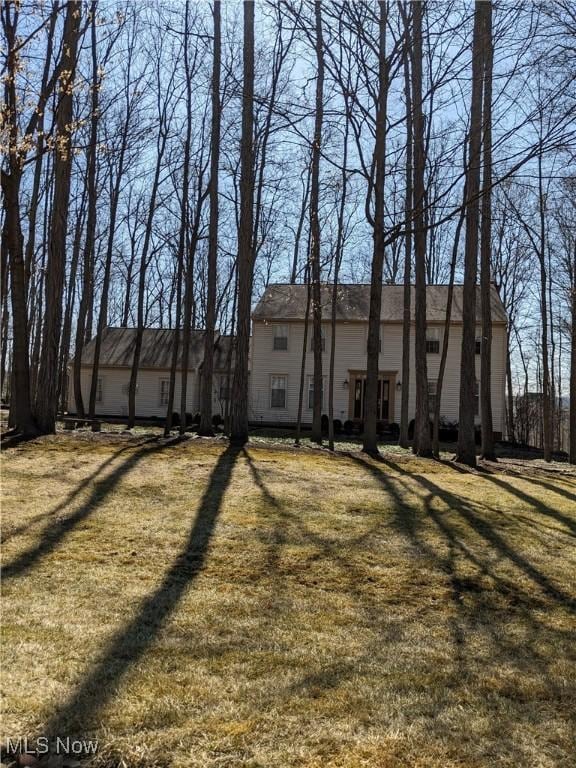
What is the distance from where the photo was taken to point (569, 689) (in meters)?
3.30

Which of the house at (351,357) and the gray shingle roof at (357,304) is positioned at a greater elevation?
the gray shingle roof at (357,304)

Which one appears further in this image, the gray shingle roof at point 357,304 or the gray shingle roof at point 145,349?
the gray shingle roof at point 145,349

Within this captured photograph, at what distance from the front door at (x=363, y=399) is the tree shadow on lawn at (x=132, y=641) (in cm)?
2169

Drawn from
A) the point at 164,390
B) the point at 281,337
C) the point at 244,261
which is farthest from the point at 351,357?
the point at 244,261

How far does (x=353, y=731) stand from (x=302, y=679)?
575mm

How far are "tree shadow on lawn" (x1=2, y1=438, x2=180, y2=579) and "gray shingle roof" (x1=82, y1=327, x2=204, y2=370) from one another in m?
21.0

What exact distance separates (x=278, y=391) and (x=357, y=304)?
17.9 feet

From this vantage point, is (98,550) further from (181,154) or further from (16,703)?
(181,154)

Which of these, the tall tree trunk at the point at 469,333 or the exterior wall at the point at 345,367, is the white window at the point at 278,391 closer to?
the exterior wall at the point at 345,367

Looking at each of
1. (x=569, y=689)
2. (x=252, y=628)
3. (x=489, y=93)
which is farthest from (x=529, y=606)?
(x=489, y=93)

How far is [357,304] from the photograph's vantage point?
29234 millimetres

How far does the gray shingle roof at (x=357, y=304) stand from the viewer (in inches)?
1101

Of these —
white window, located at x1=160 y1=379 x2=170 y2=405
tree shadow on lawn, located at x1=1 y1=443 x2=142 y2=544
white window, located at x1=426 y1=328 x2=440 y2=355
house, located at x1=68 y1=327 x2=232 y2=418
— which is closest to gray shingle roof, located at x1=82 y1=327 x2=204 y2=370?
house, located at x1=68 y1=327 x2=232 y2=418

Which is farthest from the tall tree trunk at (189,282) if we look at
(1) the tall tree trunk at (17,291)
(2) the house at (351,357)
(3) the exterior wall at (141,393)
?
(3) the exterior wall at (141,393)
